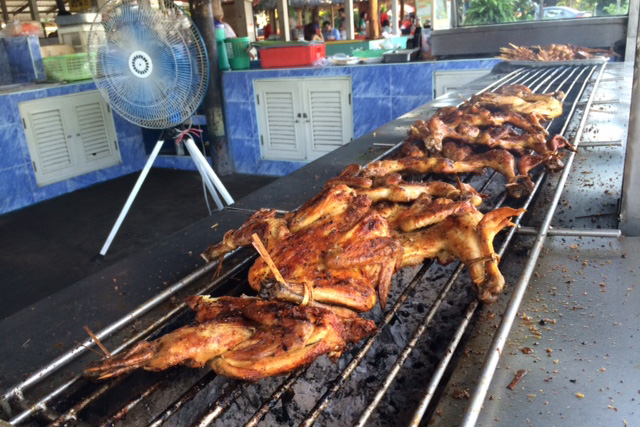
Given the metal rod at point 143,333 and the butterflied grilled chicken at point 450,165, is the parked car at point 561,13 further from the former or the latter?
the metal rod at point 143,333

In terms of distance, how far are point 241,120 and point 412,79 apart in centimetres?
351

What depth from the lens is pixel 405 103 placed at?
8727 millimetres

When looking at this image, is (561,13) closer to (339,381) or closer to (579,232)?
(579,232)

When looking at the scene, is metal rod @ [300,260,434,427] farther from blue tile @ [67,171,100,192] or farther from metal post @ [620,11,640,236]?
blue tile @ [67,171,100,192]

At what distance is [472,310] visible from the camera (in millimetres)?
1910

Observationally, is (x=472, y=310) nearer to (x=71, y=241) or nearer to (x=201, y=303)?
(x=201, y=303)

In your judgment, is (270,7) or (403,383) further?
(270,7)

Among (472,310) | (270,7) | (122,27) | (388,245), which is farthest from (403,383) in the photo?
(270,7)

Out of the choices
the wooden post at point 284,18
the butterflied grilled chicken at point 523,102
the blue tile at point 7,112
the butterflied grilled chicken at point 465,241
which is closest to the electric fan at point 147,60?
the butterflied grilled chicken at point 523,102

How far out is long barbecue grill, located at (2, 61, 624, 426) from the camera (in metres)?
1.53

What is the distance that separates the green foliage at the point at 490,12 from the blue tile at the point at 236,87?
13.5 ft

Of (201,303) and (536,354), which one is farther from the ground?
(201,303)

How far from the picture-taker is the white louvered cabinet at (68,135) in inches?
356

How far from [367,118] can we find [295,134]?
4.83 ft
